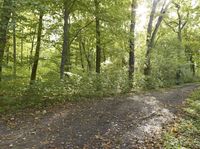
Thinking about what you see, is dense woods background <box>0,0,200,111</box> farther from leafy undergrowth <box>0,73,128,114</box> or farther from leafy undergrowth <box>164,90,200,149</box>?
leafy undergrowth <box>164,90,200,149</box>

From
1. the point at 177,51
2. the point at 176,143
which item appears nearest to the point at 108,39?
the point at 176,143

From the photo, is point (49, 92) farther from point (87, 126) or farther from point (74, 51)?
point (74, 51)

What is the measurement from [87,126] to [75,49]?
13.5 meters

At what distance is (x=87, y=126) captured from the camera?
7.73 metres

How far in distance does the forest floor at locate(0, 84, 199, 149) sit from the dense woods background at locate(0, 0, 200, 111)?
1.50 m

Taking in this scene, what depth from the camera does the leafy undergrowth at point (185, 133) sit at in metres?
6.77

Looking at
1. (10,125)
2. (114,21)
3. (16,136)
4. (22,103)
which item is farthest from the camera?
(114,21)

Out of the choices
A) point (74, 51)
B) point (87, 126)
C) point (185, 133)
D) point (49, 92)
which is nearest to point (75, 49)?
point (74, 51)

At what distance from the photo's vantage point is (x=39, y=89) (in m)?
10.4

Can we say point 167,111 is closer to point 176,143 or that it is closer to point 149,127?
point 149,127

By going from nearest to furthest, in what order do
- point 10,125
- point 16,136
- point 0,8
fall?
point 16,136
point 10,125
point 0,8

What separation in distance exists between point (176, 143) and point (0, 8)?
7687 millimetres

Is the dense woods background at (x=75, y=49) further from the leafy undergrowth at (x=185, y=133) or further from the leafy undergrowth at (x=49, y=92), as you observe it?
the leafy undergrowth at (x=185, y=133)

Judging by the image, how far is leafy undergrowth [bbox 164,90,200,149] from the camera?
677 cm
